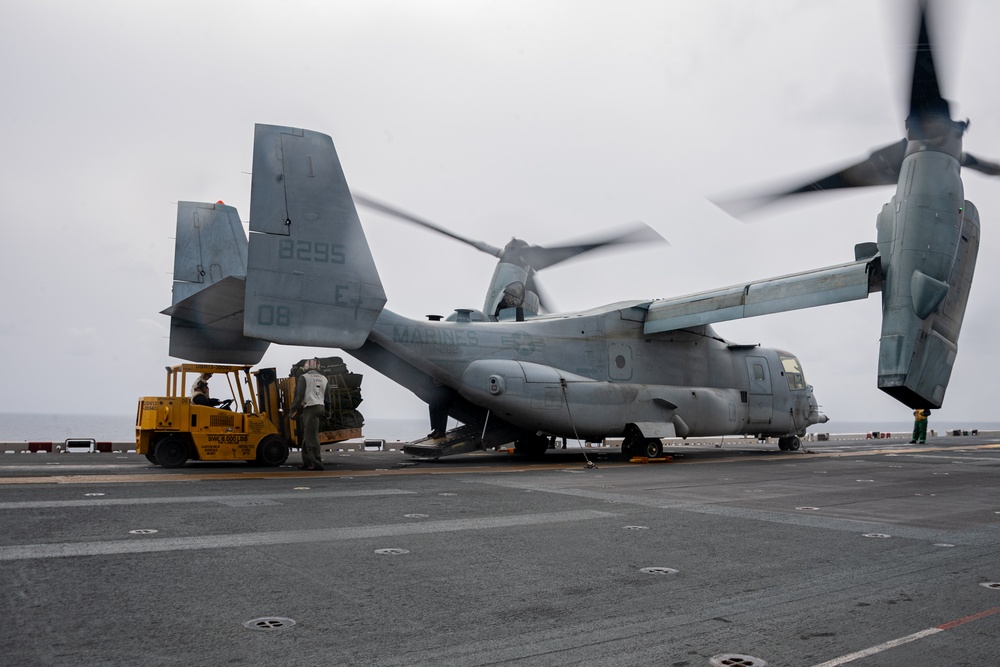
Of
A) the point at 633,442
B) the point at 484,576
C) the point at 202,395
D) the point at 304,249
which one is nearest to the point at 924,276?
the point at 633,442

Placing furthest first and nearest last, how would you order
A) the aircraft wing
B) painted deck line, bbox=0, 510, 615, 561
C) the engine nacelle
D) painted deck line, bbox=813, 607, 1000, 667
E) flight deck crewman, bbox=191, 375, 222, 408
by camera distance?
the aircraft wing
the engine nacelle
flight deck crewman, bbox=191, 375, 222, 408
painted deck line, bbox=0, 510, 615, 561
painted deck line, bbox=813, 607, 1000, 667

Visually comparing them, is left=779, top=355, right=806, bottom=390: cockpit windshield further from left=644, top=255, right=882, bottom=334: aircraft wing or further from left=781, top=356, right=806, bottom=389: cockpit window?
left=644, top=255, right=882, bottom=334: aircraft wing

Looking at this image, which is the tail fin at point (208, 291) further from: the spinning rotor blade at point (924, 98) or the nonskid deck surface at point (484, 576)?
the spinning rotor blade at point (924, 98)

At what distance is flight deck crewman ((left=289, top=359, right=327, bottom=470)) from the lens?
43.2 ft

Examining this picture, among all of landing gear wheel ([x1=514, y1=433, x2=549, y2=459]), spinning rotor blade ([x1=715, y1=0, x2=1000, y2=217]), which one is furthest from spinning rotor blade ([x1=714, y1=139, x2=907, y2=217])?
landing gear wheel ([x1=514, y1=433, x2=549, y2=459])

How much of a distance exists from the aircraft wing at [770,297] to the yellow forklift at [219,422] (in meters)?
10.3

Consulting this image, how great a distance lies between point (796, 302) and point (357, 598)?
15.8m

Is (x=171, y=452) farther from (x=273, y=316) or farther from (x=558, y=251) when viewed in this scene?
(x=558, y=251)

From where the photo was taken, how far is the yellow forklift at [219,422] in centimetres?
1341

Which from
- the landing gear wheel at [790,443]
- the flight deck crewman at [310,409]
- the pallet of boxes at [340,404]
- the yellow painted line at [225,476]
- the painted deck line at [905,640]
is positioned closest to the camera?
the painted deck line at [905,640]

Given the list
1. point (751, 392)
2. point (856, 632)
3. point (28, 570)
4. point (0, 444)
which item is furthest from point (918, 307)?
point (0, 444)

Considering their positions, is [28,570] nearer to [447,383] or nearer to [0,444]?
[447,383]

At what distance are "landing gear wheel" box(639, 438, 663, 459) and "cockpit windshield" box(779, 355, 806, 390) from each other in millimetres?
6649

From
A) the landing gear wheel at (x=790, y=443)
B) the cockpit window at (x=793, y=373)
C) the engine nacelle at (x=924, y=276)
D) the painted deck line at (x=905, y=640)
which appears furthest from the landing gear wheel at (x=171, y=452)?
the landing gear wheel at (x=790, y=443)
